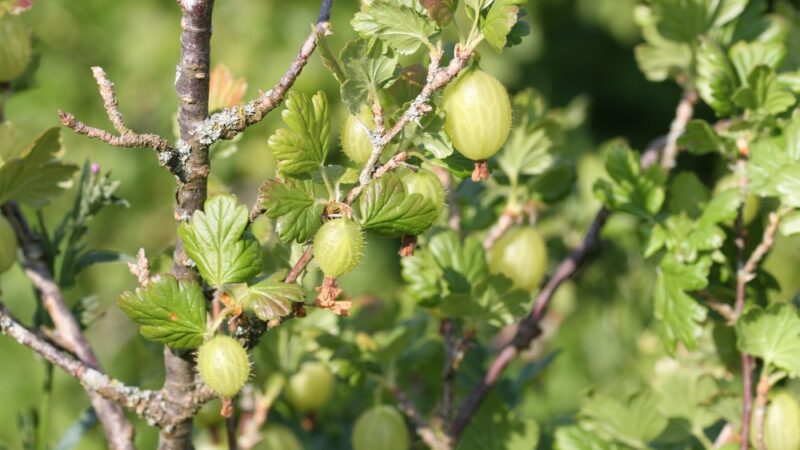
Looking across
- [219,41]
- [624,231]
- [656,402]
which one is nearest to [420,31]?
[656,402]

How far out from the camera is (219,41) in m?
3.59

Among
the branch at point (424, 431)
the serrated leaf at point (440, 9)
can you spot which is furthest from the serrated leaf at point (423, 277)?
the serrated leaf at point (440, 9)

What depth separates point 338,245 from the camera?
27.8 inches

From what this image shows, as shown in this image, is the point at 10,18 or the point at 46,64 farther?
the point at 46,64

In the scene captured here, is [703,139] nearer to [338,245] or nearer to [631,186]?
[631,186]

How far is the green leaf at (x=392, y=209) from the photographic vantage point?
711mm

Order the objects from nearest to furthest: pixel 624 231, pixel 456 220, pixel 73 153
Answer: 1. pixel 456 220
2. pixel 624 231
3. pixel 73 153

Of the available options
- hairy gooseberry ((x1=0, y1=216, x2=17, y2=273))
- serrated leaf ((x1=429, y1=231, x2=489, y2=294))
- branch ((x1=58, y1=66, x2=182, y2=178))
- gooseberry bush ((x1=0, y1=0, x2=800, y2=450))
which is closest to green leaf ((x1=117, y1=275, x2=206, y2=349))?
gooseberry bush ((x1=0, y1=0, x2=800, y2=450))

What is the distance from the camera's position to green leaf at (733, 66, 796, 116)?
3.11 feet

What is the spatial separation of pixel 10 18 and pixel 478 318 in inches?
21.4

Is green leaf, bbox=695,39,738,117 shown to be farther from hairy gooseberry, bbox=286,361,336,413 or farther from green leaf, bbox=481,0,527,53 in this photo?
hairy gooseberry, bbox=286,361,336,413

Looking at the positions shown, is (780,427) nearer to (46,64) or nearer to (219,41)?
(219,41)

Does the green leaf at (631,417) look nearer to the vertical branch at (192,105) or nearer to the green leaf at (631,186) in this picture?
the green leaf at (631,186)

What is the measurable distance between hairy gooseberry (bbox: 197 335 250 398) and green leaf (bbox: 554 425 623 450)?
420 millimetres
